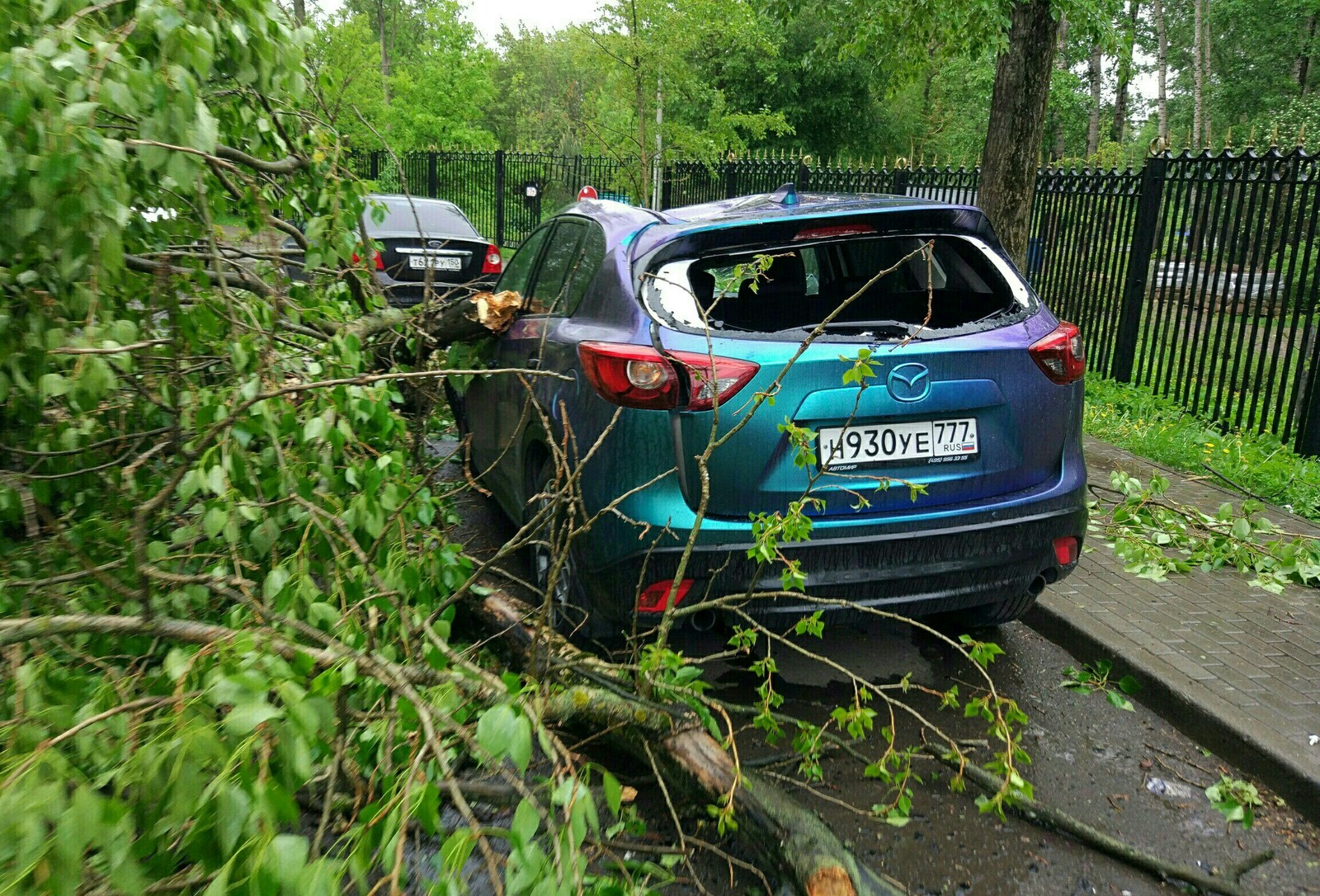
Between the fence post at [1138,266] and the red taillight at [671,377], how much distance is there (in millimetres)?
7405

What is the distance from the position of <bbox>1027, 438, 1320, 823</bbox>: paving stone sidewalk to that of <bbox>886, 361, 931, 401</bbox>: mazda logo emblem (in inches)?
60.2

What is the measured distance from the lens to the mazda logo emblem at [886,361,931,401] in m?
3.47

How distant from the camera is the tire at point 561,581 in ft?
11.7

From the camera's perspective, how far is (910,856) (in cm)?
293

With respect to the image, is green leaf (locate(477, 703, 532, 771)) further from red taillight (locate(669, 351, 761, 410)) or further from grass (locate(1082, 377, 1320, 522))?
grass (locate(1082, 377, 1320, 522))

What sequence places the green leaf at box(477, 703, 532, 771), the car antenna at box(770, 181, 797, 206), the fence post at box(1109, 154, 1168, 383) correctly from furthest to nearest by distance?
the fence post at box(1109, 154, 1168, 383), the car antenna at box(770, 181, 797, 206), the green leaf at box(477, 703, 532, 771)

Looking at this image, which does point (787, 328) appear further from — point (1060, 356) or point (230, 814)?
point (230, 814)

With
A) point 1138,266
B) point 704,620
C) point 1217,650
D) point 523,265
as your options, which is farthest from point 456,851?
point 1138,266

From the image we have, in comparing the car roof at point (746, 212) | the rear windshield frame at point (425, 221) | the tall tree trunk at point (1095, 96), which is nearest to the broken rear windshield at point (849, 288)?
the car roof at point (746, 212)

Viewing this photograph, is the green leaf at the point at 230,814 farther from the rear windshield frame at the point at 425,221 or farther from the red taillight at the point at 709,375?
the rear windshield frame at the point at 425,221

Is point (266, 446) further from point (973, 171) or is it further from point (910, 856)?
point (973, 171)

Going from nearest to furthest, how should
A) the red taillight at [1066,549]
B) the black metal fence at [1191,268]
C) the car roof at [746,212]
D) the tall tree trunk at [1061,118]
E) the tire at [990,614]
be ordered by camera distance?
the car roof at [746,212], the red taillight at [1066,549], the tire at [990,614], the black metal fence at [1191,268], the tall tree trunk at [1061,118]

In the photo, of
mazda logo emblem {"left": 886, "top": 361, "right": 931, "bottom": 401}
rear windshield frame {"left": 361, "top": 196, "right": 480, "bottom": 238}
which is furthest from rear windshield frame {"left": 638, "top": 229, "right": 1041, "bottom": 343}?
rear windshield frame {"left": 361, "top": 196, "right": 480, "bottom": 238}

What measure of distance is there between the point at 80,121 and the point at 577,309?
6.87ft
